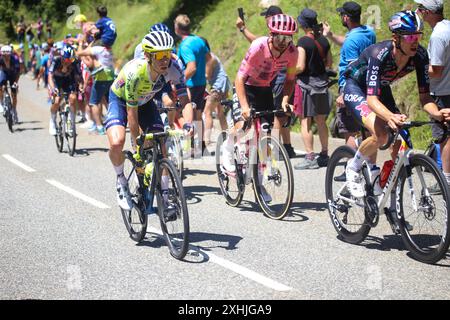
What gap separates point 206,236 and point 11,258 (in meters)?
1.95

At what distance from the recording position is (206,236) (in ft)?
25.1

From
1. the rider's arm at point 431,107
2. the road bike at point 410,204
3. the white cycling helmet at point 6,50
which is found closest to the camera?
the road bike at point 410,204

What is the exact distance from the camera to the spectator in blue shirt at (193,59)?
12151mm

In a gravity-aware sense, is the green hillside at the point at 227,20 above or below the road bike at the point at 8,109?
above

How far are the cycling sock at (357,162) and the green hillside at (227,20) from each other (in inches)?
229

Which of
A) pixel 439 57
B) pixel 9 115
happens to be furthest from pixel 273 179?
pixel 9 115

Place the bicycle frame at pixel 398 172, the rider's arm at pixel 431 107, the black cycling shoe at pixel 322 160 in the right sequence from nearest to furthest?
the bicycle frame at pixel 398 172 → the rider's arm at pixel 431 107 → the black cycling shoe at pixel 322 160

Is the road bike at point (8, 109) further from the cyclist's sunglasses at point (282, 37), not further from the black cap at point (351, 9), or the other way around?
the cyclist's sunglasses at point (282, 37)

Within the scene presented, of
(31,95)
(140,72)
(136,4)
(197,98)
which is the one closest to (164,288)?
(140,72)

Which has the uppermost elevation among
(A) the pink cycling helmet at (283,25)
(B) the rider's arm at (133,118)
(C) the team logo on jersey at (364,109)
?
(A) the pink cycling helmet at (283,25)

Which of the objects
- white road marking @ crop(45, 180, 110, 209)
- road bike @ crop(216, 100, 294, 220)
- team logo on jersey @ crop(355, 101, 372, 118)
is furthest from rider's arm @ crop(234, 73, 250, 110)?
white road marking @ crop(45, 180, 110, 209)

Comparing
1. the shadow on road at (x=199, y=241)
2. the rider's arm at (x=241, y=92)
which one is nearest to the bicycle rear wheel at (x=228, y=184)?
the rider's arm at (x=241, y=92)

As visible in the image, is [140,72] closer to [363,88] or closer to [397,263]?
[363,88]

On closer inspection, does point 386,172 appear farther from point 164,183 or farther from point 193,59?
point 193,59
